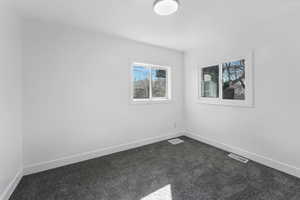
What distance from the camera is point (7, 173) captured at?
5.33 ft

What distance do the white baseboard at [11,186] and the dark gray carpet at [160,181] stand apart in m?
0.06

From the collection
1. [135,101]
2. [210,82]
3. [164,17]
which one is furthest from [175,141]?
[164,17]

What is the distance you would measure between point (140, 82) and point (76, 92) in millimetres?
1433

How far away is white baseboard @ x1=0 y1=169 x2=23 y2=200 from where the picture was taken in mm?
1540

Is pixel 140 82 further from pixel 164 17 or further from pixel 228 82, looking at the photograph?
pixel 228 82

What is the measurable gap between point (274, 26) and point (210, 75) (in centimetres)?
137

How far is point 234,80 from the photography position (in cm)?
276

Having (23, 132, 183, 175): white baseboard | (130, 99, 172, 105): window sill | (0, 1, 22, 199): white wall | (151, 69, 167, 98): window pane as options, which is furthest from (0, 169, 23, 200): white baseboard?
(151, 69, 167, 98): window pane

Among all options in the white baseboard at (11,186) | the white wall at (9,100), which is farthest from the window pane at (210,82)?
the white baseboard at (11,186)

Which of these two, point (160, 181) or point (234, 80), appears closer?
point (160, 181)

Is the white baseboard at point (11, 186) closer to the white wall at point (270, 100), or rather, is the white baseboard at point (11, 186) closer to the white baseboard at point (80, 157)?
the white baseboard at point (80, 157)

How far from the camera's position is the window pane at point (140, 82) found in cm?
320

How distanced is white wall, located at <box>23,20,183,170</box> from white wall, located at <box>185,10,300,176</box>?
1781mm

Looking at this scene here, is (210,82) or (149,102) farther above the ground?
(210,82)
